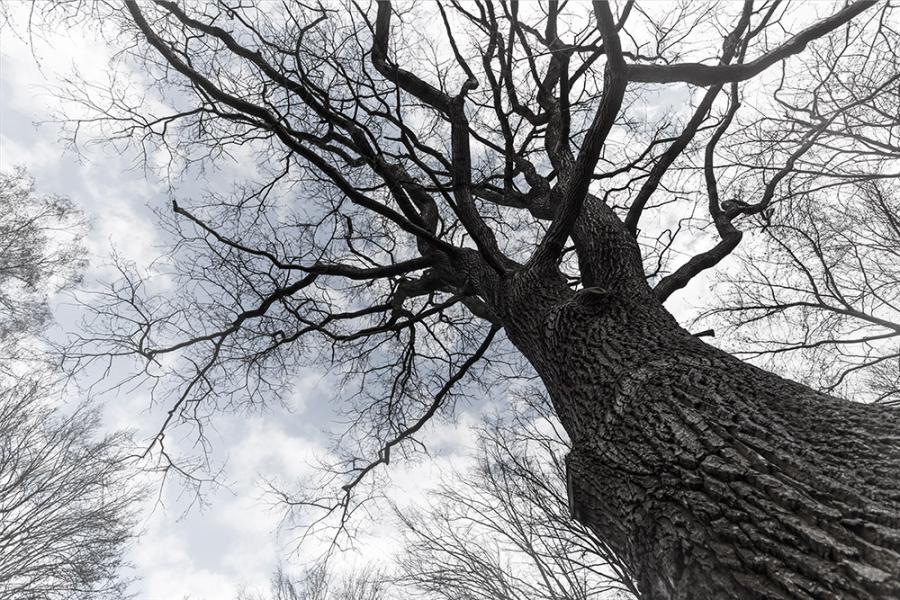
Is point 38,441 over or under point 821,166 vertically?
over

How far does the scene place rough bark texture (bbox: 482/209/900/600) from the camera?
3.69ft

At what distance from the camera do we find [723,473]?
1411mm

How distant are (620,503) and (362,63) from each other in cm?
440

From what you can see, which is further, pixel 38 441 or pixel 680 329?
pixel 38 441

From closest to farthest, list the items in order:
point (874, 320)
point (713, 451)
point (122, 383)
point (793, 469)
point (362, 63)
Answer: point (793, 469) → point (713, 451) → point (122, 383) → point (362, 63) → point (874, 320)

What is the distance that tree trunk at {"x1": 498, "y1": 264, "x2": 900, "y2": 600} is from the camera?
3.69 feet

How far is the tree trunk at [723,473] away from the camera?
1.12 metres

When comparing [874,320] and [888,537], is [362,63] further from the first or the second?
[874,320]

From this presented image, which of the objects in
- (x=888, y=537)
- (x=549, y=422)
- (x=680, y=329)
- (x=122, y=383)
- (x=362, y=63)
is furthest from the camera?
(x=549, y=422)

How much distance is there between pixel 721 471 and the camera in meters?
1.42

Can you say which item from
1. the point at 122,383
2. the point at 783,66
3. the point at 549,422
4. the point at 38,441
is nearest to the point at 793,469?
the point at 783,66

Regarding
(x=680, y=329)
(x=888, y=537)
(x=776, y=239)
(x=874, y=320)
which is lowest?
(x=888, y=537)

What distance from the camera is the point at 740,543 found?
4.07ft

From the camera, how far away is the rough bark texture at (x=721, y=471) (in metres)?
1.13
